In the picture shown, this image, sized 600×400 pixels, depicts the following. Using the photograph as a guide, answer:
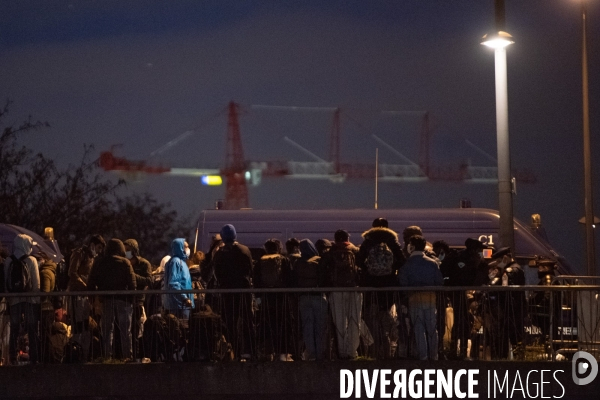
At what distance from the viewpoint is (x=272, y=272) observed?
15.6 m

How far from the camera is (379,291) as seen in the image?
1452cm

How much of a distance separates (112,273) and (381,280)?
3276 mm

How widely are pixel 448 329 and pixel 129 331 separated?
3726mm

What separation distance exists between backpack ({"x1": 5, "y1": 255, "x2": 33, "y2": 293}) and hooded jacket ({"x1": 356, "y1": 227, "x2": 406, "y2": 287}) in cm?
408

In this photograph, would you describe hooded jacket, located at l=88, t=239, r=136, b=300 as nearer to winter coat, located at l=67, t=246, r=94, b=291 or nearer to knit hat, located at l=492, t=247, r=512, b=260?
winter coat, located at l=67, t=246, r=94, b=291

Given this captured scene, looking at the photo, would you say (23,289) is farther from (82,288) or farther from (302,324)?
(302,324)

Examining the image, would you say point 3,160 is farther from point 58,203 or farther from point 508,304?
point 508,304

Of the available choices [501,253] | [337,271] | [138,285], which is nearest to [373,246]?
[337,271]

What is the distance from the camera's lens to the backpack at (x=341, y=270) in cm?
1521

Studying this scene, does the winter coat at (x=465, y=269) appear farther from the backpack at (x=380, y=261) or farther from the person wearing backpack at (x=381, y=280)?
the backpack at (x=380, y=261)

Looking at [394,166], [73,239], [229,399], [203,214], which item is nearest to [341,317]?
[229,399]

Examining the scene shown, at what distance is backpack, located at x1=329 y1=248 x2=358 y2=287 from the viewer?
599 inches

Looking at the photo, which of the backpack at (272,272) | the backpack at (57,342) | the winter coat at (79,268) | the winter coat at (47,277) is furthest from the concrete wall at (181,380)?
the winter coat at (79,268)

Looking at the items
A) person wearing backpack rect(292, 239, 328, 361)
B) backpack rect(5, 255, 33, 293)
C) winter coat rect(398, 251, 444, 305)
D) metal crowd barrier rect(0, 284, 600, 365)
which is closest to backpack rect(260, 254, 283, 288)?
metal crowd barrier rect(0, 284, 600, 365)
